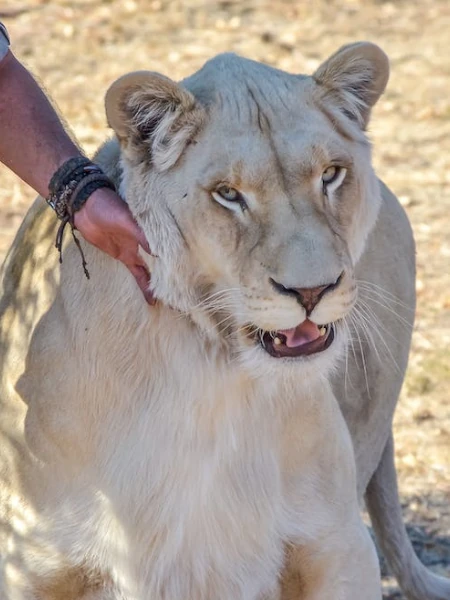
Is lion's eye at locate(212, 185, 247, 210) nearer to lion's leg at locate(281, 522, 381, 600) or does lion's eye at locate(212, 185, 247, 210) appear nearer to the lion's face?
the lion's face

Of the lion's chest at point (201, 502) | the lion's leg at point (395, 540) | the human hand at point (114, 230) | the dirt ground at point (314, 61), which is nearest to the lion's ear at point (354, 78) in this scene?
the human hand at point (114, 230)

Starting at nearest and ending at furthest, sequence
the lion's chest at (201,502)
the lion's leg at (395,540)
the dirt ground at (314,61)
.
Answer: the lion's chest at (201,502)
the lion's leg at (395,540)
the dirt ground at (314,61)

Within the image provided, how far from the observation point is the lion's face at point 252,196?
2666mm

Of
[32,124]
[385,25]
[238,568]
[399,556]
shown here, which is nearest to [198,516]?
[238,568]

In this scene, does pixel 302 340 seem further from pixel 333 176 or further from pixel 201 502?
pixel 201 502

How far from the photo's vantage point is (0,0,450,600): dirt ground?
6.29 m

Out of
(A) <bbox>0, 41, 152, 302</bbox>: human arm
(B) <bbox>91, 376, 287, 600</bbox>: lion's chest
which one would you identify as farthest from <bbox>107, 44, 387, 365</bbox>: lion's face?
(B) <bbox>91, 376, 287, 600</bbox>: lion's chest

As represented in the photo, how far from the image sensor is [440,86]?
29.5 feet

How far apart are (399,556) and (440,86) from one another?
5207 mm

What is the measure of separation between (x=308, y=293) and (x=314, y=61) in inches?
269

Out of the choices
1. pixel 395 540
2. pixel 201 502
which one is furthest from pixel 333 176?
pixel 395 540

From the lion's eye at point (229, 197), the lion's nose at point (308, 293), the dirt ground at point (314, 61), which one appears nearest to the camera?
the lion's nose at point (308, 293)

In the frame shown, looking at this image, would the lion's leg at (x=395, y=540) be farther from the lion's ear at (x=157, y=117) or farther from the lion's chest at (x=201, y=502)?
the lion's ear at (x=157, y=117)

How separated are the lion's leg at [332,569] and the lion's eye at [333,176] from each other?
0.91m
